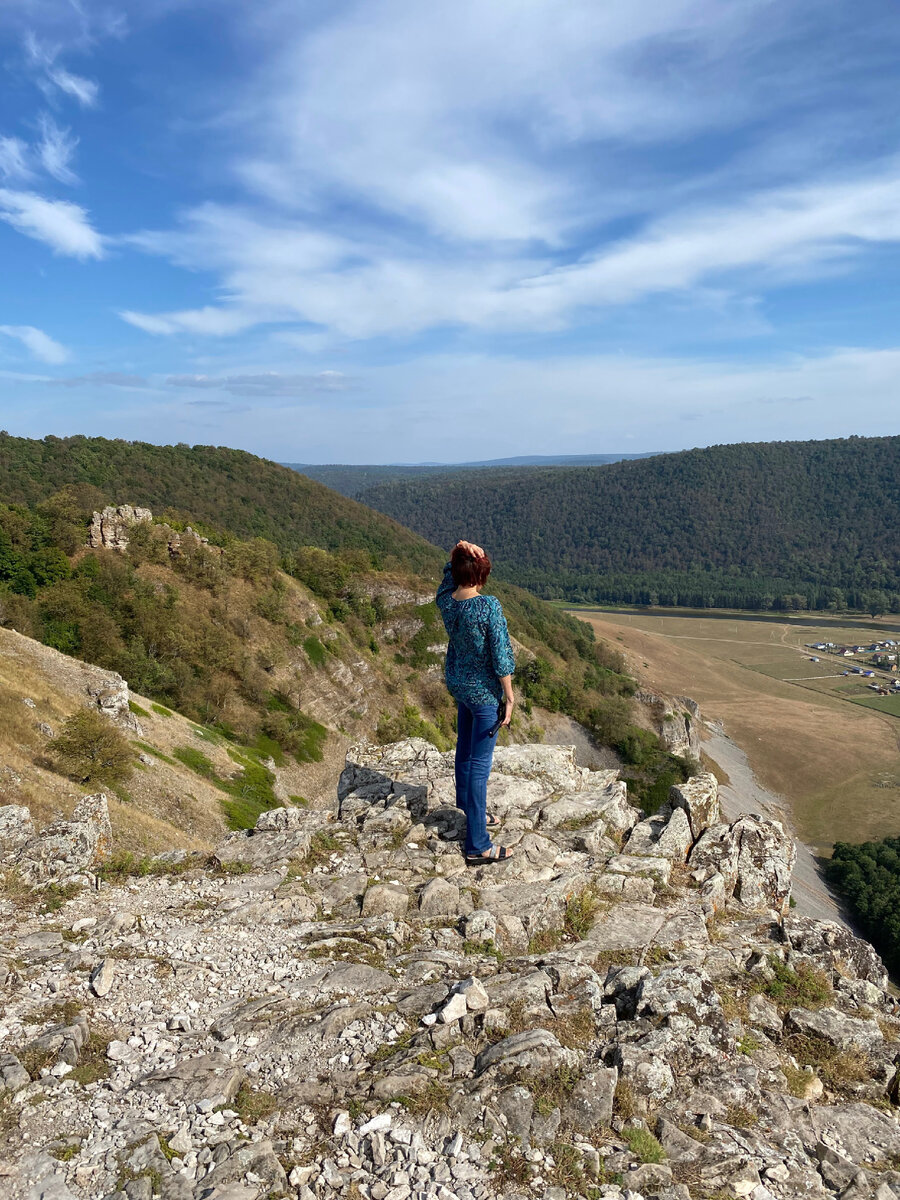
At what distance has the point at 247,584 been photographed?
2019 inches

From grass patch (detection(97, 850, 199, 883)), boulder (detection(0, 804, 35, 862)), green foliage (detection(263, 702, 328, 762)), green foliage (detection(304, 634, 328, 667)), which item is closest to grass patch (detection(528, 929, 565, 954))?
grass patch (detection(97, 850, 199, 883))

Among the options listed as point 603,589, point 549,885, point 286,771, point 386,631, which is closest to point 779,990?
point 549,885

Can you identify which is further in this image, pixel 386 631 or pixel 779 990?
pixel 386 631

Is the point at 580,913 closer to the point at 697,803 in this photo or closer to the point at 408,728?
the point at 697,803

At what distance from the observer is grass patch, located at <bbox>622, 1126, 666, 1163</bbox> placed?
3926 millimetres

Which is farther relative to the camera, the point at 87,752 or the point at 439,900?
the point at 87,752

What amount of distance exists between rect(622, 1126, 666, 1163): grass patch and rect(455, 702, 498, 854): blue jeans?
3140 millimetres

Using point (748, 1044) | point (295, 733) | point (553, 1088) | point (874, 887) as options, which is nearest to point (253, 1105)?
point (553, 1088)

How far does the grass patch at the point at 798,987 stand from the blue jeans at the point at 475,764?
299 cm

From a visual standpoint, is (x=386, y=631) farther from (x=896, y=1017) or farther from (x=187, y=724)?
(x=896, y=1017)

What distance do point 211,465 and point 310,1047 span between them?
12580 cm

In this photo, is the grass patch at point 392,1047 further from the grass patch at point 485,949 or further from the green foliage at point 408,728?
the green foliage at point 408,728

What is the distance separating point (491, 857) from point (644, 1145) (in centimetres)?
364

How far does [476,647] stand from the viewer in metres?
6.71
